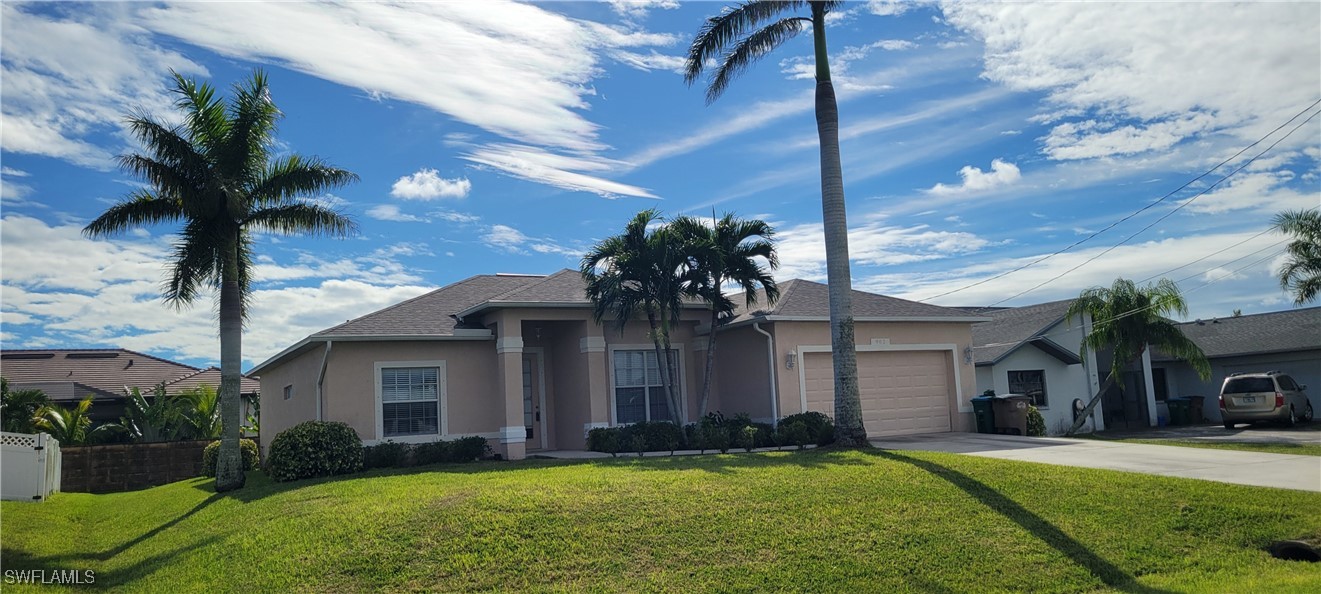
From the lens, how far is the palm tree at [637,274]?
1800 centimetres

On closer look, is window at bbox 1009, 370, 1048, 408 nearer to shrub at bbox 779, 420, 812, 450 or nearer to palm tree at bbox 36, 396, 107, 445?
shrub at bbox 779, 420, 812, 450

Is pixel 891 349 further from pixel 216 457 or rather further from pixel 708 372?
pixel 216 457

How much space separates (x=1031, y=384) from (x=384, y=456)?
17954 mm

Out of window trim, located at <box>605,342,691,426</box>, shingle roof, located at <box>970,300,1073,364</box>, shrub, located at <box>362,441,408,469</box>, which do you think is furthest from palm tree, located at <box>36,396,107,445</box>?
shingle roof, located at <box>970,300,1073,364</box>

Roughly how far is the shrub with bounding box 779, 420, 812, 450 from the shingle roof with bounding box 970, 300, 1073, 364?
915 centimetres

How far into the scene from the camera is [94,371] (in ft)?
115

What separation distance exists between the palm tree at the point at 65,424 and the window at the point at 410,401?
14253 mm

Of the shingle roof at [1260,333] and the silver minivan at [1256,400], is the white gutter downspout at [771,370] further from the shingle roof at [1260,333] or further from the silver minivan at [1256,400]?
→ the shingle roof at [1260,333]

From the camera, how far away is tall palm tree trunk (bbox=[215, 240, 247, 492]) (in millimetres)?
16281

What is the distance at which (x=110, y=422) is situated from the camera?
3097 centimetres

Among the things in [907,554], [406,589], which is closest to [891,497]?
[907,554]

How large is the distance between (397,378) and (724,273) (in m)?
7.28

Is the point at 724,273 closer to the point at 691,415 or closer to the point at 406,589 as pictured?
the point at 691,415

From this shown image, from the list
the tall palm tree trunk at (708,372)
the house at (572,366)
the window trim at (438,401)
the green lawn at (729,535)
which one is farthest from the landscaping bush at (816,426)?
the window trim at (438,401)
